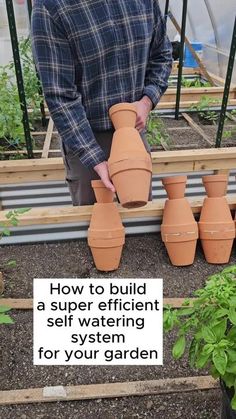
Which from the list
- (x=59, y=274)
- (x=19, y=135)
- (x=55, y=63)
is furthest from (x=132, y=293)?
(x=19, y=135)

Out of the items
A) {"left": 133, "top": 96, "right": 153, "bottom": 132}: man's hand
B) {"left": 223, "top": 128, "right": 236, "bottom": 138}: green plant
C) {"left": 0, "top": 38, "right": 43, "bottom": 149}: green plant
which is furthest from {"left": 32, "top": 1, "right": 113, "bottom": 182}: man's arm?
{"left": 223, "top": 128, "right": 236, "bottom": 138}: green plant

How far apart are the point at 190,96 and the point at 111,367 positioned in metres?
2.97

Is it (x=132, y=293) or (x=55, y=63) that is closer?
(x=132, y=293)

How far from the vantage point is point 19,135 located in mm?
2568

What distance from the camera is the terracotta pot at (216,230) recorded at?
155cm

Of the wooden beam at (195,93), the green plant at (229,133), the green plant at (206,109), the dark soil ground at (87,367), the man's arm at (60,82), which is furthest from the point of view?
the wooden beam at (195,93)

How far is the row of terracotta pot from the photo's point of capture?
1.54 meters

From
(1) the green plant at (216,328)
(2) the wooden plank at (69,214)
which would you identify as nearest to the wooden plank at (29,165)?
(2) the wooden plank at (69,214)

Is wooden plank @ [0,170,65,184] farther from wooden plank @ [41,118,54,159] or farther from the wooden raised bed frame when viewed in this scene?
wooden plank @ [41,118,54,159]

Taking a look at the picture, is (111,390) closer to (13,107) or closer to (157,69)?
(157,69)

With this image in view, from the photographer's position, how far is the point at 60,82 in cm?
132

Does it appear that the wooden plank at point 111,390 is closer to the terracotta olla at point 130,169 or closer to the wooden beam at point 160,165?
the terracotta olla at point 130,169

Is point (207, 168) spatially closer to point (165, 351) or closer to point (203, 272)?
point (203, 272)

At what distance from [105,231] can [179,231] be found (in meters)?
0.28
